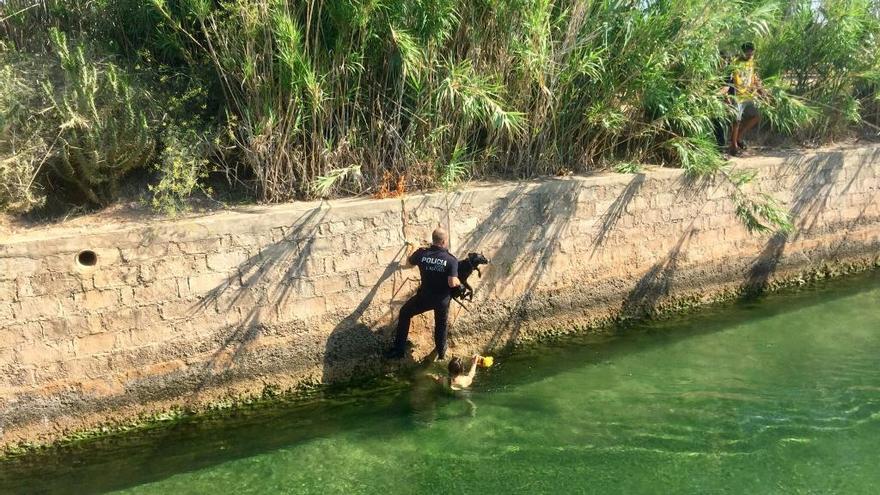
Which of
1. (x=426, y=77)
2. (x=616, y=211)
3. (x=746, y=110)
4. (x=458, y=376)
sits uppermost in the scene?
(x=426, y=77)

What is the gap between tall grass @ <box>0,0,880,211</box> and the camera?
22.9 ft

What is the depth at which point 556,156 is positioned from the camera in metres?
8.61

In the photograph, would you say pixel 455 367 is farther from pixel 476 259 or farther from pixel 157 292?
pixel 157 292

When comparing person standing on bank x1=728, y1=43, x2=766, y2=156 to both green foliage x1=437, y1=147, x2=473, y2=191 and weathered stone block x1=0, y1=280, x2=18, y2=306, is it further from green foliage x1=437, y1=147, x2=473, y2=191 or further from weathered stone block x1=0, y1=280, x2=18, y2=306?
weathered stone block x1=0, y1=280, x2=18, y2=306

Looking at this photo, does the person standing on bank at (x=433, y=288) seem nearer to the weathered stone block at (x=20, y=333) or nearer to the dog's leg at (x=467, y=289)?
the dog's leg at (x=467, y=289)

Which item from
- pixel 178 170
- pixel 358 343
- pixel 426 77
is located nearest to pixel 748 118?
pixel 426 77

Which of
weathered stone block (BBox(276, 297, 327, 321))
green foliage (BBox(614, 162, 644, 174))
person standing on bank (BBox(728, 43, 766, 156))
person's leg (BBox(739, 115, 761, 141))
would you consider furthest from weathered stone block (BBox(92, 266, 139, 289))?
person's leg (BBox(739, 115, 761, 141))

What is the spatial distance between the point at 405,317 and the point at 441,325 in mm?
387

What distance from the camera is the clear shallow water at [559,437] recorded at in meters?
5.55

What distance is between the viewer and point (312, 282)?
6797 millimetres

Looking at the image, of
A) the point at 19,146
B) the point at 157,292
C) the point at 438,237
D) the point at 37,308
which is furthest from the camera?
the point at 438,237

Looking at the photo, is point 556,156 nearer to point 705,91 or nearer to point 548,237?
point 548,237

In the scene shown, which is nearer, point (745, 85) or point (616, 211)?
point (616, 211)

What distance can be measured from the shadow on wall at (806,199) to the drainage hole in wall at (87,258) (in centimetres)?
806
